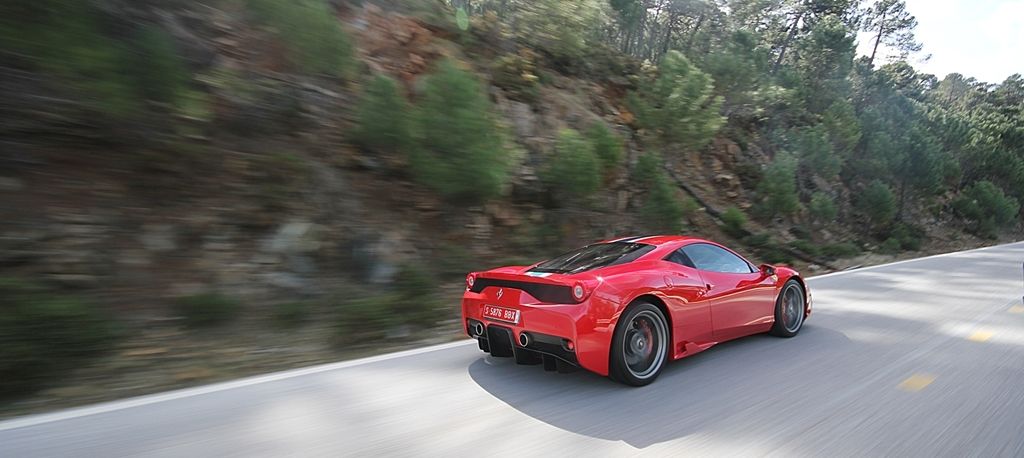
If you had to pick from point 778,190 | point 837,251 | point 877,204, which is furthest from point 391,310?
point 877,204

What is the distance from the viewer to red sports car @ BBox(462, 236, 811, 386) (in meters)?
4.27

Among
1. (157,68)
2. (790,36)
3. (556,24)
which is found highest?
(790,36)

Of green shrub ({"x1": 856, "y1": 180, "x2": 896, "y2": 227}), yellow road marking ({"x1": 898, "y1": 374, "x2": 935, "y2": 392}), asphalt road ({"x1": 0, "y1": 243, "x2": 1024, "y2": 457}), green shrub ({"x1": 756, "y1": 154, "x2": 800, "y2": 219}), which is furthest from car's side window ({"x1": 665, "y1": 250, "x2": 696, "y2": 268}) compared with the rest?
green shrub ({"x1": 856, "y1": 180, "x2": 896, "y2": 227})

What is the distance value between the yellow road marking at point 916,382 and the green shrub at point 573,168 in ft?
27.5

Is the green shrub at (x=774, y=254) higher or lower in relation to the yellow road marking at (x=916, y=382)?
lower

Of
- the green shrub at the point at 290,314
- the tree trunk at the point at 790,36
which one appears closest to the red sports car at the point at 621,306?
the green shrub at the point at 290,314

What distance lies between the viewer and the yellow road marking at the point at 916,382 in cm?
444

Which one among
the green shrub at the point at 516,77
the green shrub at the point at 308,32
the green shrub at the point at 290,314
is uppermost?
the green shrub at the point at 516,77

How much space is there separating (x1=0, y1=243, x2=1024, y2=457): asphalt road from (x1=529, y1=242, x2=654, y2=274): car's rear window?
0.85 meters

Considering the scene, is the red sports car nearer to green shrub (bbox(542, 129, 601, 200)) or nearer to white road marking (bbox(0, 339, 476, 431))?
white road marking (bbox(0, 339, 476, 431))

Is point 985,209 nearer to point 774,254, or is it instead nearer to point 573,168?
point 774,254

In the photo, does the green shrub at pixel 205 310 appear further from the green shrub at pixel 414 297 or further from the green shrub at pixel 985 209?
the green shrub at pixel 985 209

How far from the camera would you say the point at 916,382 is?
4.58 metres

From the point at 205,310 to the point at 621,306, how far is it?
14.9 ft
